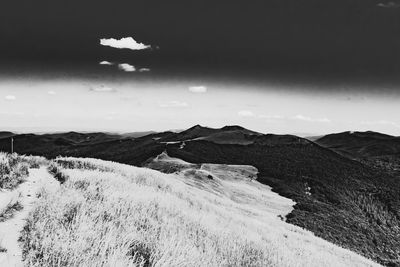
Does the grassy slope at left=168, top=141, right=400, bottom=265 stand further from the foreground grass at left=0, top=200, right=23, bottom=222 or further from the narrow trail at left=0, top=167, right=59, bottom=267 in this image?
the foreground grass at left=0, top=200, right=23, bottom=222

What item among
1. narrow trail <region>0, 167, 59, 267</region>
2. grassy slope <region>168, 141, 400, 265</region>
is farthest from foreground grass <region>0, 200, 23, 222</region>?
grassy slope <region>168, 141, 400, 265</region>

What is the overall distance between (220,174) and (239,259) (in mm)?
80511

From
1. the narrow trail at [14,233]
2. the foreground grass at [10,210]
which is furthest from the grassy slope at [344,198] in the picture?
the foreground grass at [10,210]

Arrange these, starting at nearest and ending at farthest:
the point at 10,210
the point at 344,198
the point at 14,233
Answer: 1. the point at 14,233
2. the point at 10,210
3. the point at 344,198

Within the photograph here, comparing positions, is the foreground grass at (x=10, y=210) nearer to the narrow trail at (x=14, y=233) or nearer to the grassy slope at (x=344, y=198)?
the narrow trail at (x=14, y=233)

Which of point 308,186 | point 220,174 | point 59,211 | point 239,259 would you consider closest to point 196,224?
point 239,259

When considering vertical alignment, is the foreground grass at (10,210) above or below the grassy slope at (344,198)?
above

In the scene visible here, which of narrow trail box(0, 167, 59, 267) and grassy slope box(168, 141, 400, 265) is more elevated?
narrow trail box(0, 167, 59, 267)

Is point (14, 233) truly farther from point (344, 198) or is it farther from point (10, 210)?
point (344, 198)

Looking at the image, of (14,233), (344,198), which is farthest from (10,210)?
(344,198)

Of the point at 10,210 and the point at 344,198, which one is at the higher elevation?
the point at 10,210

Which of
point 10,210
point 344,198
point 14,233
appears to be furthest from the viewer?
point 344,198

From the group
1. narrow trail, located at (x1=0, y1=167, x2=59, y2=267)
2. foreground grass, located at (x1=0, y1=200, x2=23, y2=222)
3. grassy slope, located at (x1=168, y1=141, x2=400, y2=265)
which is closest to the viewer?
narrow trail, located at (x1=0, y1=167, x2=59, y2=267)

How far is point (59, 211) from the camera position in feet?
23.4
